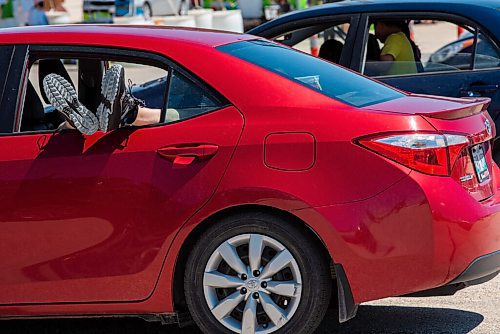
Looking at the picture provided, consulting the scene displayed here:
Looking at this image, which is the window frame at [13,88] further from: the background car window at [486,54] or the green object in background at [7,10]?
the green object in background at [7,10]

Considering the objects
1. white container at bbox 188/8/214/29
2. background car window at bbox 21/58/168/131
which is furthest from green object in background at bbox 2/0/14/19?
background car window at bbox 21/58/168/131

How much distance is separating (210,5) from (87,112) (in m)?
30.4

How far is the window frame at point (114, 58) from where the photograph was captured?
16.2 feet

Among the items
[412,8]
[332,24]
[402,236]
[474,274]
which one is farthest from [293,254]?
[332,24]

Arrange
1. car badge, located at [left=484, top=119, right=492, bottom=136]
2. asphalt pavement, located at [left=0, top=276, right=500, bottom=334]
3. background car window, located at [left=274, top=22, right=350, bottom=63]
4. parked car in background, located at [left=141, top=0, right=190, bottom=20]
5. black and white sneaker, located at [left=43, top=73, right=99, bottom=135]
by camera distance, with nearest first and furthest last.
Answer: black and white sneaker, located at [left=43, top=73, right=99, bottom=135]
car badge, located at [left=484, top=119, right=492, bottom=136]
asphalt pavement, located at [left=0, top=276, right=500, bottom=334]
background car window, located at [left=274, top=22, right=350, bottom=63]
parked car in background, located at [left=141, top=0, right=190, bottom=20]

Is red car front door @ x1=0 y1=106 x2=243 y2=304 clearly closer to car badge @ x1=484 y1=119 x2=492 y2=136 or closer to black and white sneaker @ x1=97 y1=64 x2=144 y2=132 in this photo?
black and white sneaker @ x1=97 y1=64 x2=144 y2=132

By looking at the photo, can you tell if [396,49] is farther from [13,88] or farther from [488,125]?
[13,88]

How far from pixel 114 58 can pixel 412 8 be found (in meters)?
3.34

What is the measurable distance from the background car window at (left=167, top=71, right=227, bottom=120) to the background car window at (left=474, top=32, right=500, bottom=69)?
3284 millimetres

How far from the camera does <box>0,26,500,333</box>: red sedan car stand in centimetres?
467

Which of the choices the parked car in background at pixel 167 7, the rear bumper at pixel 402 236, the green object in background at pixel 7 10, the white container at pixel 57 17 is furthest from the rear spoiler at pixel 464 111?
the parked car in background at pixel 167 7

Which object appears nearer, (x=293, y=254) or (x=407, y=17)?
(x=293, y=254)

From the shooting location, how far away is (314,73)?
5.24m

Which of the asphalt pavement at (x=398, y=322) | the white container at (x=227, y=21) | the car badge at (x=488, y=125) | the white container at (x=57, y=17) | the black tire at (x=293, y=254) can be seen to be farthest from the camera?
the white container at (x=57, y=17)
